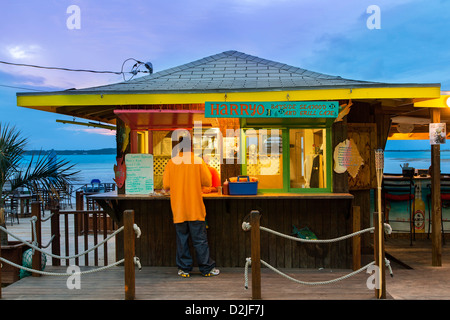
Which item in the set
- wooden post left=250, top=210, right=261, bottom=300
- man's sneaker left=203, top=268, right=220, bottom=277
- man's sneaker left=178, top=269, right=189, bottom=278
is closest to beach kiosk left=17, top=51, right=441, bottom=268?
man's sneaker left=203, top=268, right=220, bottom=277

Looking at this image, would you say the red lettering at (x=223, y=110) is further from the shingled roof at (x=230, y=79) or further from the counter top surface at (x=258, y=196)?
the counter top surface at (x=258, y=196)

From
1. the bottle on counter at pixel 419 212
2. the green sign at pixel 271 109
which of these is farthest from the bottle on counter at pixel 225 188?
the bottle on counter at pixel 419 212

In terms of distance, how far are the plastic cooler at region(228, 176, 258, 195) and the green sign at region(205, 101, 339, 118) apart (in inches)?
40.1

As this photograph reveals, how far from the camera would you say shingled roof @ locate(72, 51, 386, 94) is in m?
6.50

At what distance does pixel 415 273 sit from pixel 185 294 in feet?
11.9

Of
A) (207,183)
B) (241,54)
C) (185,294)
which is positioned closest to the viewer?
(185,294)

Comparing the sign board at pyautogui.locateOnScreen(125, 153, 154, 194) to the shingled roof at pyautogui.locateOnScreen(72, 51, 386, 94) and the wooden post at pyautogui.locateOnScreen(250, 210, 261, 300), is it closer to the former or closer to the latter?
the shingled roof at pyautogui.locateOnScreen(72, 51, 386, 94)

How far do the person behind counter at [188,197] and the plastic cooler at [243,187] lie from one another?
449 millimetres

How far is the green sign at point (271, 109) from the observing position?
6188 millimetres

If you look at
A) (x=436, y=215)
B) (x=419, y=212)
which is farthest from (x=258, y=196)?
(x=419, y=212)

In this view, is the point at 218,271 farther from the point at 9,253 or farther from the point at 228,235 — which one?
the point at 9,253

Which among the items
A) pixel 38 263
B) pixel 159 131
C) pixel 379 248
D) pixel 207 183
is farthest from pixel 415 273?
pixel 38 263

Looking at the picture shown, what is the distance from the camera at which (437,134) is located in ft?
23.0
